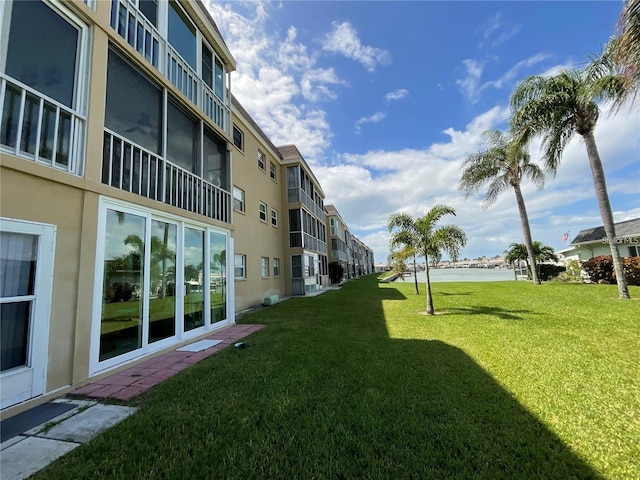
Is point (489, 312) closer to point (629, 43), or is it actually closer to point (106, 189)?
point (629, 43)

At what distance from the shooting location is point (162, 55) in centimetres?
666

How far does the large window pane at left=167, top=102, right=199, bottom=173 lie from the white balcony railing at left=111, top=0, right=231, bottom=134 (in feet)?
1.88

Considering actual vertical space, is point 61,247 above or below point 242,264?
below

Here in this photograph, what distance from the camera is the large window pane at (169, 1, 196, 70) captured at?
7.33 metres

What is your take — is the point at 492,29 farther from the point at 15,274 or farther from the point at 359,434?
the point at 15,274

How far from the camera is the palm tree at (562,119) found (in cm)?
1153

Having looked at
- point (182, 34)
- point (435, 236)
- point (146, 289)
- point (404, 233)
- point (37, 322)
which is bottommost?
point (37, 322)

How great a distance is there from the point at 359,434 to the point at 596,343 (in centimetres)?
657

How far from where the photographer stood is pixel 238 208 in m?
13.0

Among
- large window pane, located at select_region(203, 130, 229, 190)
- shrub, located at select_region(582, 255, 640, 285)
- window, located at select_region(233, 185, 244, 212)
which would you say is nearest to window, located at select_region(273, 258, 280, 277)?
window, located at select_region(233, 185, 244, 212)

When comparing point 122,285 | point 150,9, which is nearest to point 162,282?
point 122,285

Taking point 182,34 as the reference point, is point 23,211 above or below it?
below

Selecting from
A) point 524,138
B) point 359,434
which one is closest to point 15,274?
point 359,434

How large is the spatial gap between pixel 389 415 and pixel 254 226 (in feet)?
40.1
